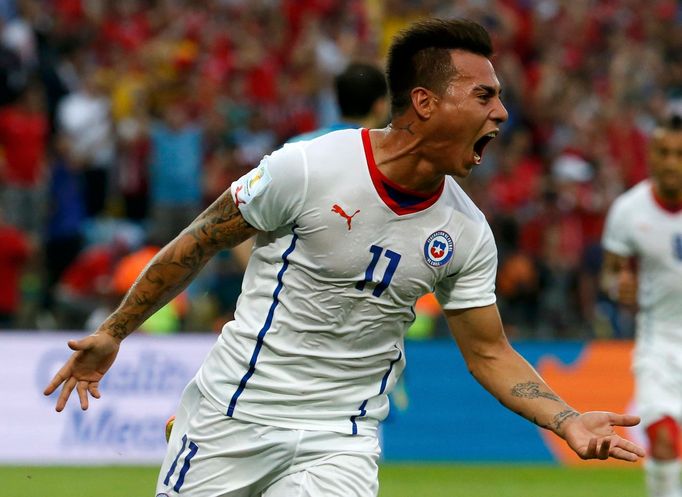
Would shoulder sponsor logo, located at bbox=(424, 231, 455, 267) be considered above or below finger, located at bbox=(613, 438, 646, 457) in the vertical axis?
above

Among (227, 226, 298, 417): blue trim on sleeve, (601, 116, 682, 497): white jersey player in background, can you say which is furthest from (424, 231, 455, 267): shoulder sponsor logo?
(601, 116, 682, 497): white jersey player in background

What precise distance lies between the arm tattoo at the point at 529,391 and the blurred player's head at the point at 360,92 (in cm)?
315

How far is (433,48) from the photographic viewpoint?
482 centimetres

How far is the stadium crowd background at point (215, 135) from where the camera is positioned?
14852mm

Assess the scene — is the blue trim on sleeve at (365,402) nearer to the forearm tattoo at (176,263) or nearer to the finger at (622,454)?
the forearm tattoo at (176,263)

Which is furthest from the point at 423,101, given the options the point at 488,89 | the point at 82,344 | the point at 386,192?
the point at 82,344

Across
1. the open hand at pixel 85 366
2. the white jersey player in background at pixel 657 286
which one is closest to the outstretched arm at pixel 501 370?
the open hand at pixel 85 366

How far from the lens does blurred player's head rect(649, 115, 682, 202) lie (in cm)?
906

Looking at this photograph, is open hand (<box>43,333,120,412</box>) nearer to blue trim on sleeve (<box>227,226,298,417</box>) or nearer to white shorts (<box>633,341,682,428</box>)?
blue trim on sleeve (<box>227,226,298,417</box>)

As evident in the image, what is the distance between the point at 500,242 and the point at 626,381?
9.35ft

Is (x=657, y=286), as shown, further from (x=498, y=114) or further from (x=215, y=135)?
(x=215, y=135)

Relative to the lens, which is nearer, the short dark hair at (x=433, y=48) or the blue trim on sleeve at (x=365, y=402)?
the short dark hair at (x=433, y=48)

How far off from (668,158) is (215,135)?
7.84m

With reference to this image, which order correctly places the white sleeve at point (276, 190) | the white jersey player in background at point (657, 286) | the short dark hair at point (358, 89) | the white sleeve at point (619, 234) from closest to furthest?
the white sleeve at point (276, 190)
the short dark hair at point (358, 89)
the white jersey player in background at point (657, 286)
the white sleeve at point (619, 234)
